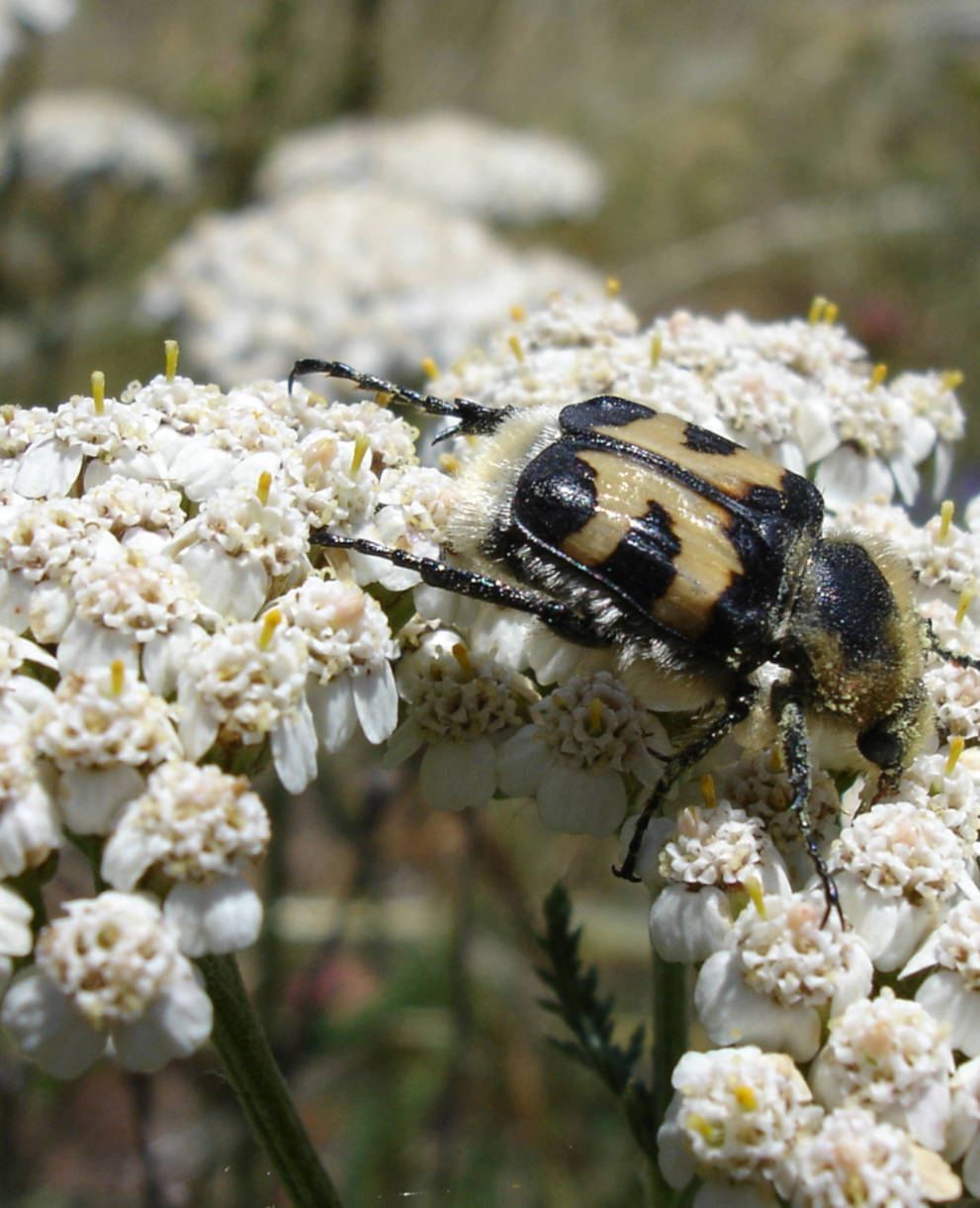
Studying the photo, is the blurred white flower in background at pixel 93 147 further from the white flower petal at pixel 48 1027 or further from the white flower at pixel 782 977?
the white flower at pixel 782 977

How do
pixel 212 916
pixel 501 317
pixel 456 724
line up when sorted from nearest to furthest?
pixel 212 916 → pixel 456 724 → pixel 501 317

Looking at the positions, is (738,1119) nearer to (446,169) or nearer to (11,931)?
(11,931)

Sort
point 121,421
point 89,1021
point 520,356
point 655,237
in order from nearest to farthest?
point 89,1021 → point 121,421 → point 520,356 → point 655,237

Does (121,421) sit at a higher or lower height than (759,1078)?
higher

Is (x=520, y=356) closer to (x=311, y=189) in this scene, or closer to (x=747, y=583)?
(x=747, y=583)

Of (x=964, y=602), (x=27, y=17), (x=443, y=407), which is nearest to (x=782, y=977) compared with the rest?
(x=964, y=602)

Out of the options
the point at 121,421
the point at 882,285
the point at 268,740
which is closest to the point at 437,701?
the point at 268,740
